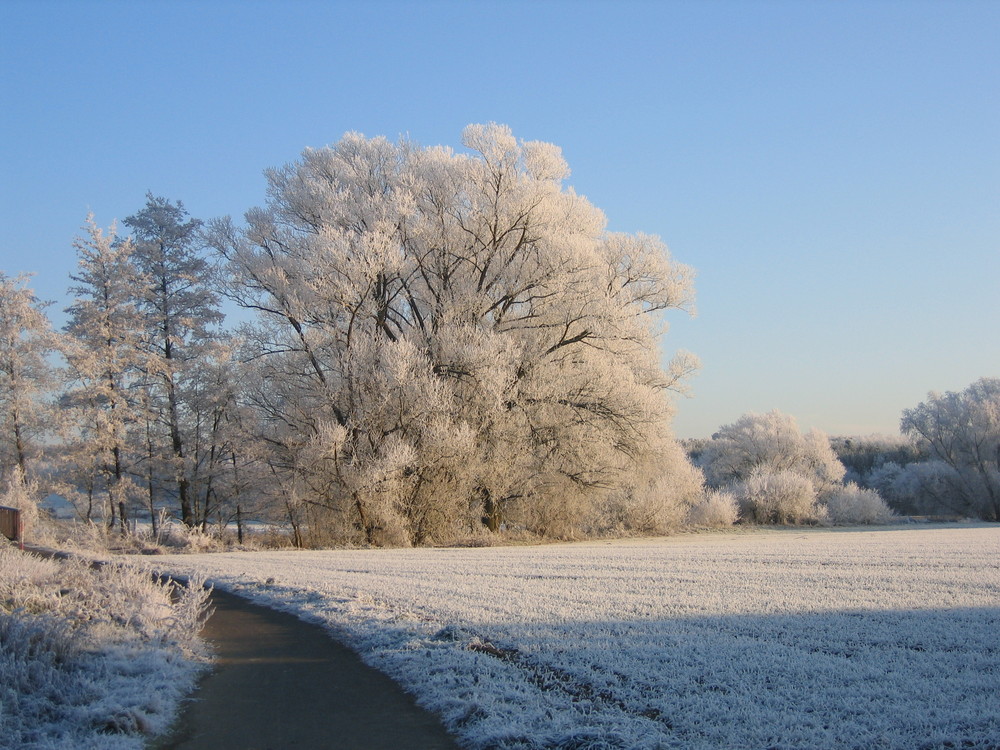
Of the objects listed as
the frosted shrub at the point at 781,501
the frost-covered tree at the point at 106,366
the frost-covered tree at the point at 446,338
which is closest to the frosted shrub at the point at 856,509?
the frosted shrub at the point at 781,501

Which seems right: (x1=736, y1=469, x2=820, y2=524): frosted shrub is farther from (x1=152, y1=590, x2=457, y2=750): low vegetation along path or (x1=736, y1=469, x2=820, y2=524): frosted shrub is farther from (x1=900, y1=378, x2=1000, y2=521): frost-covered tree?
(x1=152, y1=590, x2=457, y2=750): low vegetation along path

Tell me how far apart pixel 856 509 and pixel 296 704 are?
4331 centimetres

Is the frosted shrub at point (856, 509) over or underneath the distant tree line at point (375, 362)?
underneath

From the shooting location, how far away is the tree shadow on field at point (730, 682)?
4.79m

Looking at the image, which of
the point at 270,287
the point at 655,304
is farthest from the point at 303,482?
the point at 655,304

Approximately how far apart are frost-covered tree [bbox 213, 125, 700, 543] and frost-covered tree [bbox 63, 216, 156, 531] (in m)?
5.12

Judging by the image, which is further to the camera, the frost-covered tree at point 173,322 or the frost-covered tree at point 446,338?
the frost-covered tree at point 173,322

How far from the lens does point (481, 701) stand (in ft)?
18.2

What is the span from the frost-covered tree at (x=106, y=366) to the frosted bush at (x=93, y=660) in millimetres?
18206

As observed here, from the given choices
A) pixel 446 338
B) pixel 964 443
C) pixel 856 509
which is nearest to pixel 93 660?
pixel 446 338

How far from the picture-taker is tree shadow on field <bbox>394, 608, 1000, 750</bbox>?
4793mm

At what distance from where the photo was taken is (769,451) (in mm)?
62469

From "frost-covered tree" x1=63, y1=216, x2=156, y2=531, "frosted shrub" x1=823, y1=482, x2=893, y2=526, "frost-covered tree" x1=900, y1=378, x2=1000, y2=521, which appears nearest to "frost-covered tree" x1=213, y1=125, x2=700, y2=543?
"frost-covered tree" x1=63, y1=216, x2=156, y2=531

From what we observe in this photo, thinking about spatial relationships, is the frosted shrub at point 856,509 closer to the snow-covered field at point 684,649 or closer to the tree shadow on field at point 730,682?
the snow-covered field at point 684,649
